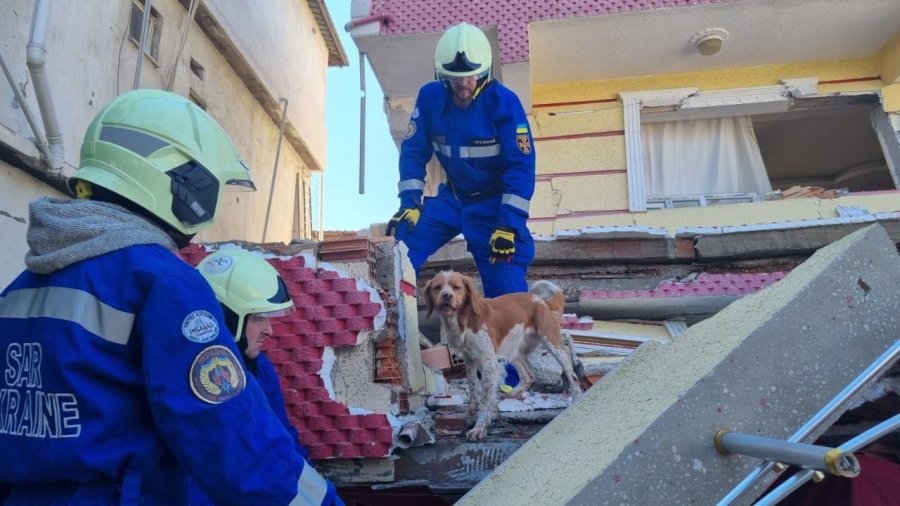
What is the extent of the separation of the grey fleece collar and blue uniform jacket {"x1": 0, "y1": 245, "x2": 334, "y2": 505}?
0.09 ft

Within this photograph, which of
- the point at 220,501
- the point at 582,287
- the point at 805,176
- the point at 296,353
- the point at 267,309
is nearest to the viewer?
the point at 220,501

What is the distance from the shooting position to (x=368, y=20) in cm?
899

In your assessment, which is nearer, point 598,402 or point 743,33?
point 598,402

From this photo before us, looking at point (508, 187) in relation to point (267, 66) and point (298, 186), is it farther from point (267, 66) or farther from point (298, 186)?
point (298, 186)

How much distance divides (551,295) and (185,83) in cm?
671

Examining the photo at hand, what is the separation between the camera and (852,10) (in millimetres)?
8609

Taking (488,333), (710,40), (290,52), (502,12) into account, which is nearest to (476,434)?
(488,333)

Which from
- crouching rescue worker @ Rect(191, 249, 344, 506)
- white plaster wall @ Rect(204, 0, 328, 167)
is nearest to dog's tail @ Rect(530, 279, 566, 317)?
crouching rescue worker @ Rect(191, 249, 344, 506)

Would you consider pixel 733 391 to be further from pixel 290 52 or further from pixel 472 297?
pixel 290 52

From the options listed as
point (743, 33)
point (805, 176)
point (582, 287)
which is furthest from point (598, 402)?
point (805, 176)

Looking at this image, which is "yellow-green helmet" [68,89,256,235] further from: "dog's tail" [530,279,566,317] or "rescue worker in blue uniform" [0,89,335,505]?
"dog's tail" [530,279,566,317]

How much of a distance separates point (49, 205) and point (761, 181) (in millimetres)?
9545

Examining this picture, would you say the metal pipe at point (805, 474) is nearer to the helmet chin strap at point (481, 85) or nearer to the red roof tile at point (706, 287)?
the helmet chin strap at point (481, 85)

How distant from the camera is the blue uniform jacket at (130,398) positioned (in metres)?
1.62
